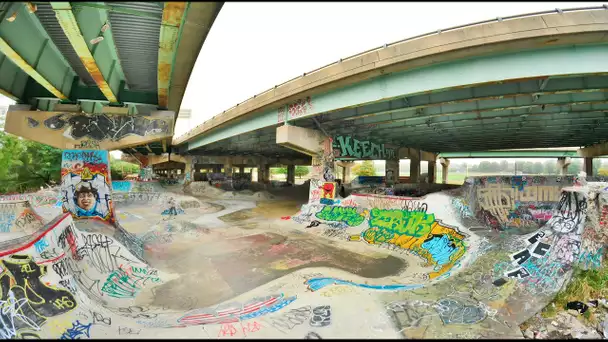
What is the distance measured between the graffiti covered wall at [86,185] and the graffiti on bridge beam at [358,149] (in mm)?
16099

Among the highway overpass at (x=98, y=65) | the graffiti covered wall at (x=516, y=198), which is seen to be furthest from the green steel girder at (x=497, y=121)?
the highway overpass at (x=98, y=65)

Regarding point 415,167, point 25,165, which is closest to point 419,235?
point 415,167

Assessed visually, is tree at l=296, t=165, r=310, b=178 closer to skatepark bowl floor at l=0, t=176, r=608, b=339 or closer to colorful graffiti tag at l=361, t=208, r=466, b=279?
skatepark bowl floor at l=0, t=176, r=608, b=339

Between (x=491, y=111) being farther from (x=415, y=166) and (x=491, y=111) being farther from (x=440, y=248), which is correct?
(x=415, y=166)

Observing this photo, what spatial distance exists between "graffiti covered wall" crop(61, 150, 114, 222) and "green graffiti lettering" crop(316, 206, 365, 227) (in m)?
12.8

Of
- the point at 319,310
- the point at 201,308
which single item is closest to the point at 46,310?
the point at 201,308

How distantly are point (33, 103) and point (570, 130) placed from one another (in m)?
35.6

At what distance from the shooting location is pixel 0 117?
32281mm

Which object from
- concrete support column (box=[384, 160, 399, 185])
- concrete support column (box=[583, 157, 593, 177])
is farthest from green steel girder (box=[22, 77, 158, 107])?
concrete support column (box=[583, 157, 593, 177])

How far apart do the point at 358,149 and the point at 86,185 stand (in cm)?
2120

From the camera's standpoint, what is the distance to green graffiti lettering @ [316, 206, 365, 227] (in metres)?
16.8

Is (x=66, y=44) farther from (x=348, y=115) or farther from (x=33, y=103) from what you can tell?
(x=348, y=115)

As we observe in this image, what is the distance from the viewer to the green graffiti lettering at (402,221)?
528 inches

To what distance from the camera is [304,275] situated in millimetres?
9477
